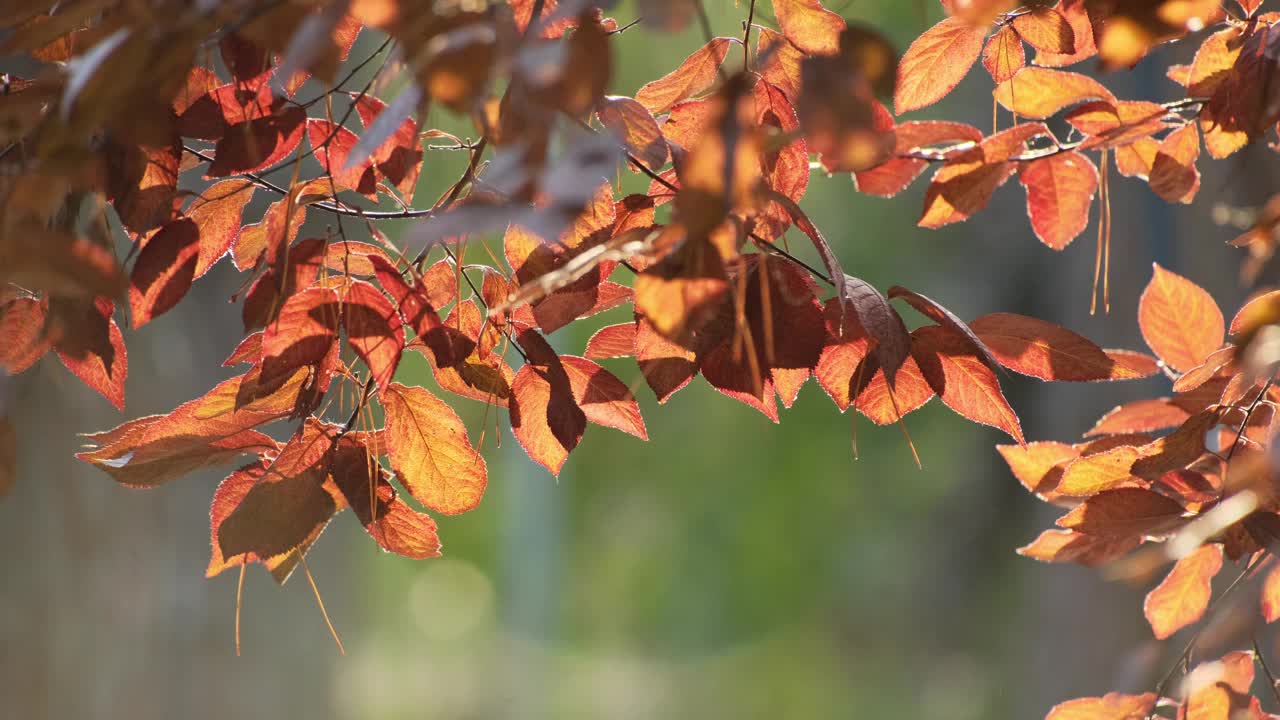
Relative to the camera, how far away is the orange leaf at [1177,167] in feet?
1.95

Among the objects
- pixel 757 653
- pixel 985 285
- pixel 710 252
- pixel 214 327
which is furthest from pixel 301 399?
pixel 757 653

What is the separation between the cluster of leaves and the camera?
0.91 feet

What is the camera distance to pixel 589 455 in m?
5.68

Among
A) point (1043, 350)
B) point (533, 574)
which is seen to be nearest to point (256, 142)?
point (1043, 350)

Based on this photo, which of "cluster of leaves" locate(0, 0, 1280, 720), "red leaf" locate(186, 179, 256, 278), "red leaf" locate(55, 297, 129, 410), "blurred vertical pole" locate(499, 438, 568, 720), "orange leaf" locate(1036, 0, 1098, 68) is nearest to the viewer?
"cluster of leaves" locate(0, 0, 1280, 720)

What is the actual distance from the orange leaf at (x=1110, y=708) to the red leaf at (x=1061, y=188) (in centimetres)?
27

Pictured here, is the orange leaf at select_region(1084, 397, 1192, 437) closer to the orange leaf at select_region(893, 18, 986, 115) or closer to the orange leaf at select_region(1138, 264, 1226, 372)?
the orange leaf at select_region(1138, 264, 1226, 372)

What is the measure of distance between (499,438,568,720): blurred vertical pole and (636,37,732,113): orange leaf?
5009mm

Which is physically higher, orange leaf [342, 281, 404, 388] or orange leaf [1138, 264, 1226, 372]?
orange leaf [342, 281, 404, 388]

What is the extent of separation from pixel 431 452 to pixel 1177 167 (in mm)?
472

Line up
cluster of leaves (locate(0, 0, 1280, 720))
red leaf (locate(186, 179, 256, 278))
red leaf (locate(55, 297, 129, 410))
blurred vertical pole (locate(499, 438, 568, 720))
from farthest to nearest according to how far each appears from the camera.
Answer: blurred vertical pole (locate(499, 438, 568, 720)) < red leaf (locate(186, 179, 256, 278)) < red leaf (locate(55, 297, 129, 410)) < cluster of leaves (locate(0, 0, 1280, 720))

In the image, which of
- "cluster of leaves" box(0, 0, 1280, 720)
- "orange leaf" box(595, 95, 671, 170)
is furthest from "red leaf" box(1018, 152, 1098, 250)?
"orange leaf" box(595, 95, 671, 170)

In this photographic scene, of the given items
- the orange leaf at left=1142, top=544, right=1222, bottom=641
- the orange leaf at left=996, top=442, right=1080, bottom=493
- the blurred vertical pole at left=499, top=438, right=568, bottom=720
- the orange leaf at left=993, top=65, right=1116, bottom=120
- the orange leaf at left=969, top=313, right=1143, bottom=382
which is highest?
the orange leaf at left=993, top=65, right=1116, bottom=120

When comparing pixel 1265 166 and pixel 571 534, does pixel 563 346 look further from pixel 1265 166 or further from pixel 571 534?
pixel 1265 166
